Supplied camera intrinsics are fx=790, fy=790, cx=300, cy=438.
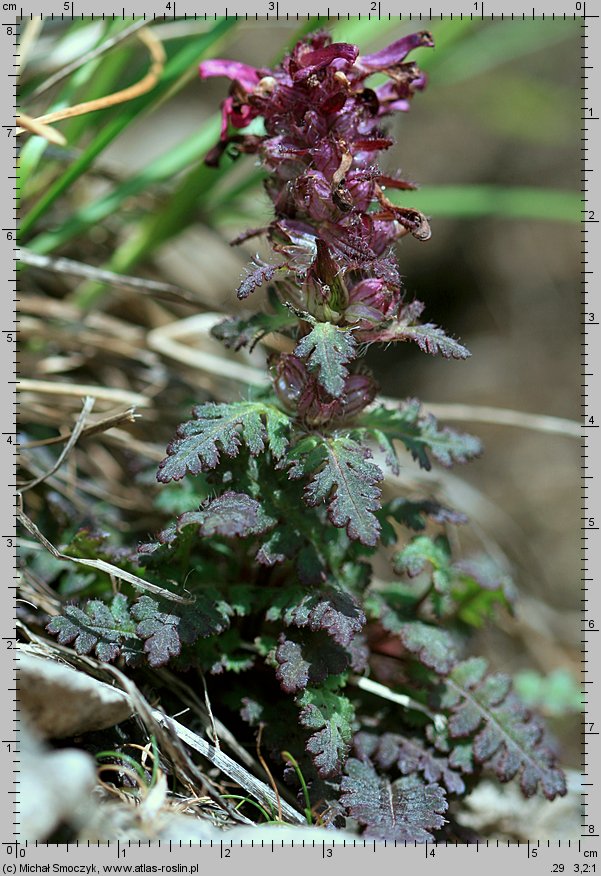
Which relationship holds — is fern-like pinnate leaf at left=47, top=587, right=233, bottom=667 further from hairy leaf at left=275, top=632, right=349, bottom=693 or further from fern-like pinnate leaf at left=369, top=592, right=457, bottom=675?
fern-like pinnate leaf at left=369, top=592, right=457, bottom=675

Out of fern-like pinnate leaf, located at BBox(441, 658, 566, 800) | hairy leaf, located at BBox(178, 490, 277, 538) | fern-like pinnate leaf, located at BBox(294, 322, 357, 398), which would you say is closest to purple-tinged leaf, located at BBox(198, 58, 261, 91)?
fern-like pinnate leaf, located at BBox(294, 322, 357, 398)

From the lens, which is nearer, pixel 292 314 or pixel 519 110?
pixel 292 314

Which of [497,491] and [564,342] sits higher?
[564,342]

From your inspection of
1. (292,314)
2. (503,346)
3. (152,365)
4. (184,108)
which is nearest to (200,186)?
(152,365)

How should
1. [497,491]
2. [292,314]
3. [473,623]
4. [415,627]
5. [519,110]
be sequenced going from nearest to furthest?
1. [292,314]
2. [415,627]
3. [473,623]
4. [497,491]
5. [519,110]

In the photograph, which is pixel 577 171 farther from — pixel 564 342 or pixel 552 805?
pixel 552 805
